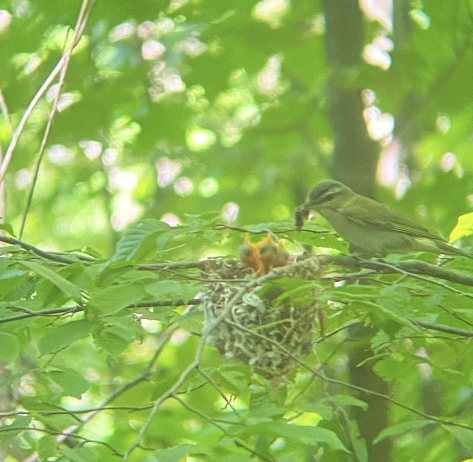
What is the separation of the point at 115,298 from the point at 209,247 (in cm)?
359

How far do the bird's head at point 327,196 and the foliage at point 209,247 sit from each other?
69 cm

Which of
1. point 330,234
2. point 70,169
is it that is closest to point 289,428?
point 330,234

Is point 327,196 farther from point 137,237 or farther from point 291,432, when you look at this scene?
point 291,432

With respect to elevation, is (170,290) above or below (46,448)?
above

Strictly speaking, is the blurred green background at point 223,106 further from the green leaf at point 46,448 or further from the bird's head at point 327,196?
the green leaf at point 46,448

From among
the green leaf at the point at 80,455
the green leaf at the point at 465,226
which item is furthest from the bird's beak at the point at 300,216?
the green leaf at the point at 80,455

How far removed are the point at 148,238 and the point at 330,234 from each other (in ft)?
3.14

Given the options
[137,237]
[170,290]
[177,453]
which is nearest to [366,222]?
[137,237]

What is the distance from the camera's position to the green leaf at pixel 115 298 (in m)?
2.29

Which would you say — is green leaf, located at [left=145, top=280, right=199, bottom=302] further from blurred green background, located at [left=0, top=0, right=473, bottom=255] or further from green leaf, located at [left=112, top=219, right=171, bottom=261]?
blurred green background, located at [left=0, top=0, right=473, bottom=255]

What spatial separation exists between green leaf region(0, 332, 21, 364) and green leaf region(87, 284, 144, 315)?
26 cm

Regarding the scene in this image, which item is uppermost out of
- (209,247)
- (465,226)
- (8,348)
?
(8,348)

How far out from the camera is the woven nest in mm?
2965

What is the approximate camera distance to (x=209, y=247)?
591cm
